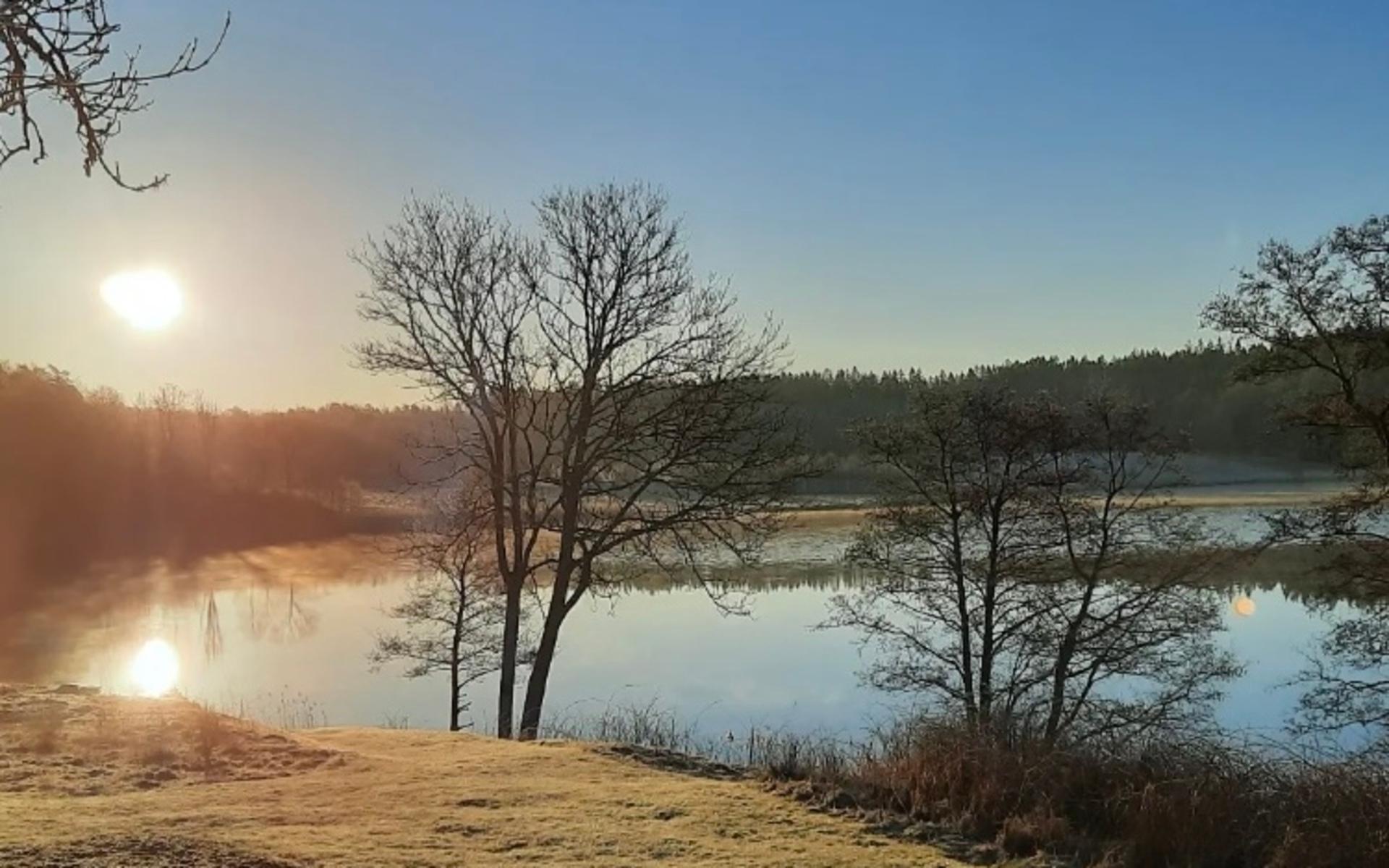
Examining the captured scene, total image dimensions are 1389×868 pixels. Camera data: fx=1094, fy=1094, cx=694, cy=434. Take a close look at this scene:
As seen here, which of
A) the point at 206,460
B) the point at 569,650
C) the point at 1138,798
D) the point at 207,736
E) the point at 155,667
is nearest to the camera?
the point at 1138,798

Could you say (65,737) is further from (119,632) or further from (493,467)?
→ (119,632)

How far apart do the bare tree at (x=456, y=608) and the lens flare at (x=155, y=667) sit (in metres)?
4.30

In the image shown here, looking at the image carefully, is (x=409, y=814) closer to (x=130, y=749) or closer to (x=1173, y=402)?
(x=130, y=749)

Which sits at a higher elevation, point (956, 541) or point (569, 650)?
point (956, 541)

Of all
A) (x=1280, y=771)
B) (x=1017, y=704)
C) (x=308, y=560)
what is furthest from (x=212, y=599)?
(x=1280, y=771)

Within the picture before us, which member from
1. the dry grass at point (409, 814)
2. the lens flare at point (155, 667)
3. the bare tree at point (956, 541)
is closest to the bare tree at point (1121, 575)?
the bare tree at point (956, 541)

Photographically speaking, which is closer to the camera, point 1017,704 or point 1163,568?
point 1017,704

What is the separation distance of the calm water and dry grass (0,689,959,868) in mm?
8202

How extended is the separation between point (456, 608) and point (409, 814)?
18.1 m

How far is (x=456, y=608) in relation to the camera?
24.3 metres

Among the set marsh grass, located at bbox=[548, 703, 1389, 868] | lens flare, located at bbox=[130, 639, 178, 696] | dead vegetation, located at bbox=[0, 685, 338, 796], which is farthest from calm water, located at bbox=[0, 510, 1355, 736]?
marsh grass, located at bbox=[548, 703, 1389, 868]

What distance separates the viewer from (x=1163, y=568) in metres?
20.5

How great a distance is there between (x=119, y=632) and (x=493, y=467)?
1771 centimetres

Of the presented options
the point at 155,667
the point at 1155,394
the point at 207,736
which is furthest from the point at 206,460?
the point at 207,736
